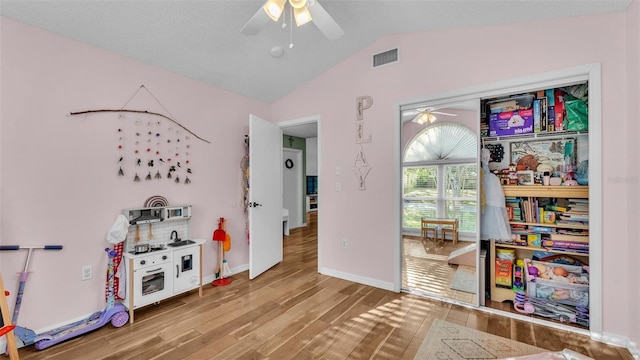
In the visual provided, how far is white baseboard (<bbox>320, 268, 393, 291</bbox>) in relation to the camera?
3069 mm

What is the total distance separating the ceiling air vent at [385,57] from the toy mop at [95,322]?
10.7ft

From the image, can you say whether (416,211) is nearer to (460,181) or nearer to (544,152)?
(460,181)

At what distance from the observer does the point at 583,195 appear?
2.38 meters

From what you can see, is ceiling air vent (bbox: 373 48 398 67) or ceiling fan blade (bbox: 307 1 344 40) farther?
ceiling air vent (bbox: 373 48 398 67)

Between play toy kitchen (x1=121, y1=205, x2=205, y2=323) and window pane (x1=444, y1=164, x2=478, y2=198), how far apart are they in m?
2.91

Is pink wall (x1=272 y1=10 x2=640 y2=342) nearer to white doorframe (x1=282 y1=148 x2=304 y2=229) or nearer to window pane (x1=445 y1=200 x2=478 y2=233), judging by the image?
window pane (x1=445 y1=200 x2=478 y2=233)

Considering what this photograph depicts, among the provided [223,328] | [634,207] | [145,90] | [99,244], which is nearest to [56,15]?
[145,90]

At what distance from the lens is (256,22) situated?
1883 mm

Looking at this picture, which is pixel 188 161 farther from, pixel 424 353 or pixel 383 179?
pixel 424 353

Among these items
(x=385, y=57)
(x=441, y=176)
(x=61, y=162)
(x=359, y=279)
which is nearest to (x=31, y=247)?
(x=61, y=162)

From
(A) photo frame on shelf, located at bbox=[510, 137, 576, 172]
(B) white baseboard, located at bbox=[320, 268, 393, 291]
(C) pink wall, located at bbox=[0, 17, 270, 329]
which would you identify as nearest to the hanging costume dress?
(A) photo frame on shelf, located at bbox=[510, 137, 576, 172]

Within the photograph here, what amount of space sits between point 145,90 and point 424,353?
11.3 feet

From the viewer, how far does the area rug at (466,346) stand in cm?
191

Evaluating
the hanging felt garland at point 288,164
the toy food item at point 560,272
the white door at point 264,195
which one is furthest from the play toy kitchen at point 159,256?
the hanging felt garland at point 288,164
